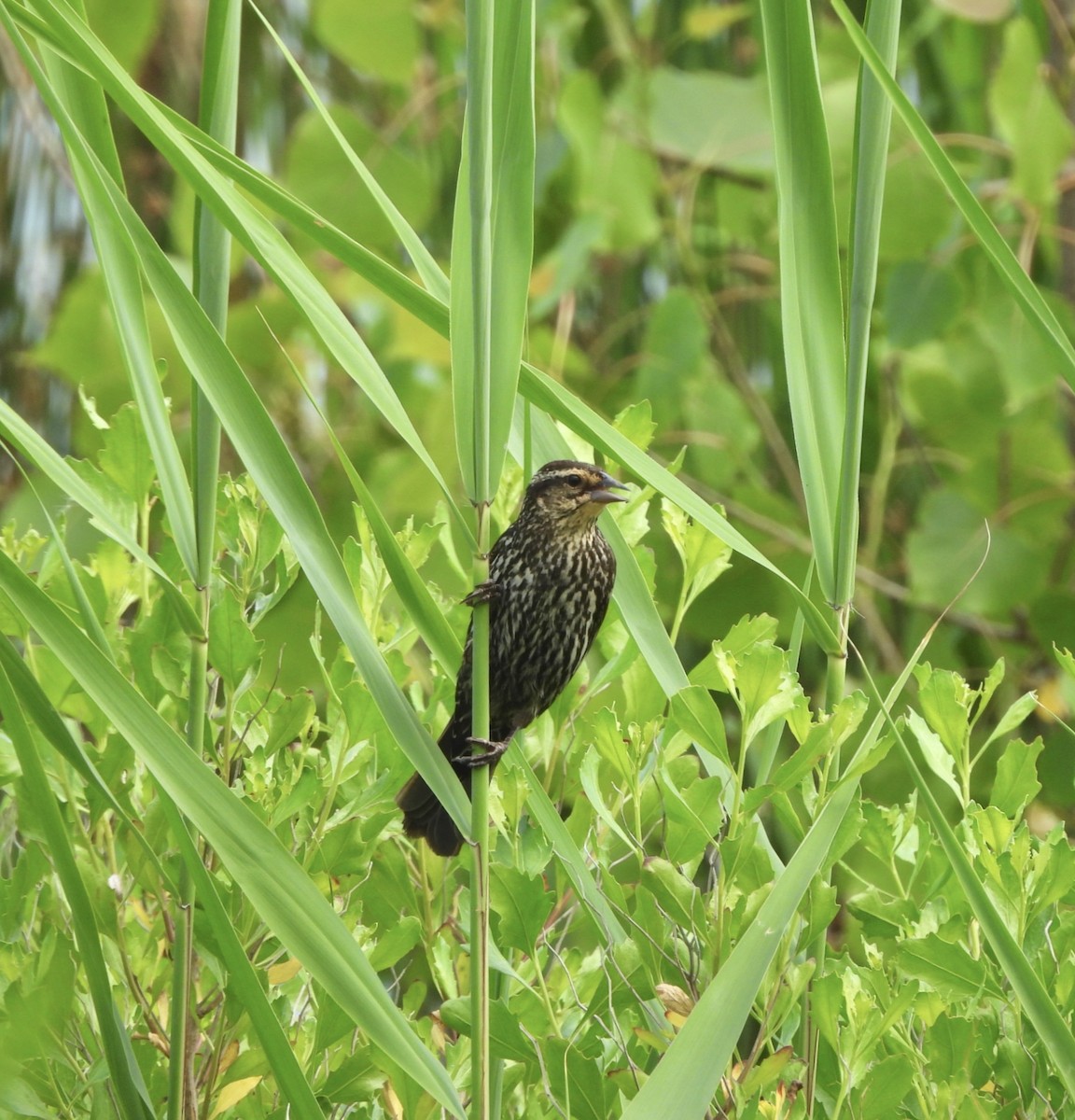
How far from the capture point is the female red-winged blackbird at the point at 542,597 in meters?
1.85

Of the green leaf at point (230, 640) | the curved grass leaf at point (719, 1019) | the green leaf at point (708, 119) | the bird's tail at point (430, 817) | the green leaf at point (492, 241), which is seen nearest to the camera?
the curved grass leaf at point (719, 1019)

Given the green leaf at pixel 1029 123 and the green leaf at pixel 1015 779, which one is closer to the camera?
the green leaf at pixel 1015 779

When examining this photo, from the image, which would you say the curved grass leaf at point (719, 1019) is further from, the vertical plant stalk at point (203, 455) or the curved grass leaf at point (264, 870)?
the vertical plant stalk at point (203, 455)

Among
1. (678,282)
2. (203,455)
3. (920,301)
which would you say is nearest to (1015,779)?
(203,455)

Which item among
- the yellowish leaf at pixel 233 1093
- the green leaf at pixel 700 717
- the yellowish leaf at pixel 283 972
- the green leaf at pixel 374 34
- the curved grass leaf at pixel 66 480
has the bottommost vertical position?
the yellowish leaf at pixel 233 1093

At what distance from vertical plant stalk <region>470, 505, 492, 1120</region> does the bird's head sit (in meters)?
0.75

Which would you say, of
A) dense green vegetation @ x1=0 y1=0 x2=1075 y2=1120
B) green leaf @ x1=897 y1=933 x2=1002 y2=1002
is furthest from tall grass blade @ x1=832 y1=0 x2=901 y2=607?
green leaf @ x1=897 y1=933 x2=1002 y2=1002

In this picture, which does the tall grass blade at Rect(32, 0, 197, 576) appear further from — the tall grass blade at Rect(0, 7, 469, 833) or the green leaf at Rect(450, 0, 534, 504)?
the green leaf at Rect(450, 0, 534, 504)

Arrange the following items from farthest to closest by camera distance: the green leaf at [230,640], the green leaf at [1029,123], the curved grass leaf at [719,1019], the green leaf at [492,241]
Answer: the green leaf at [1029,123], the green leaf at [230,640], the green leaf at [492,241], the curved grass leaf at [719,1019]

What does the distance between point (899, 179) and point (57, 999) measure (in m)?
3.04

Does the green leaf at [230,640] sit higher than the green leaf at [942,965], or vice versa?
the green leaf at [230,640]


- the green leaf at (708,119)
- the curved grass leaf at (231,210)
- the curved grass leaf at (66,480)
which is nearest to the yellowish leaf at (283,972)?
the curved grass leaf at (66,480)

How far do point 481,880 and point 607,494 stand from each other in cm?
91

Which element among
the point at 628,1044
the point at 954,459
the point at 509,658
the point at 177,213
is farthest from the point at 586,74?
the point at 628,1044
